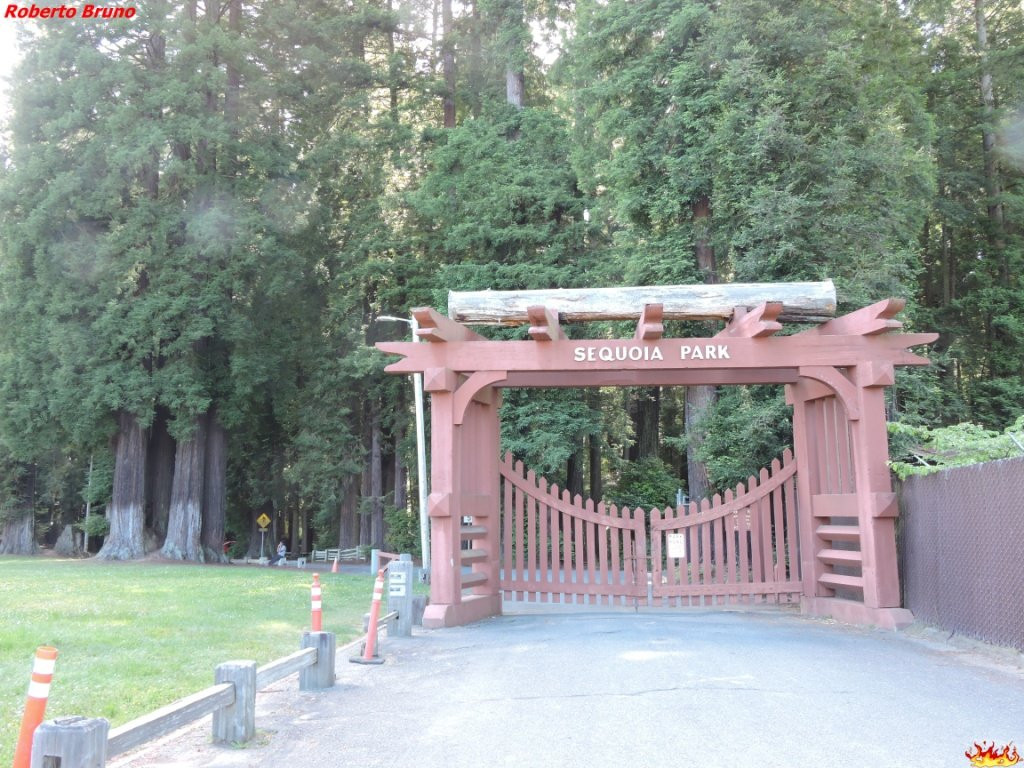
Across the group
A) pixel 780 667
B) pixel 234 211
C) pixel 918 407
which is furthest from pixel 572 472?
pixel 780 667

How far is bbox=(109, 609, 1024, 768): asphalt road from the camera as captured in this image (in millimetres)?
5160

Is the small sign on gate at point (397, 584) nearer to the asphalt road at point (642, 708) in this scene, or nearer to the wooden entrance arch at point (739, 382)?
the asphalt road at point (642, 708)

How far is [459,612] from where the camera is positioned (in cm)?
1158

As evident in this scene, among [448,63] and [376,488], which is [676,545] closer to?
[376,488]

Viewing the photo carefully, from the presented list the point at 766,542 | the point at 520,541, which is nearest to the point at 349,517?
the point at 520,541

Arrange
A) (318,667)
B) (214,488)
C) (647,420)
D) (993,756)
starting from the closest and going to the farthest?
(993,756), (318,667), (214,488), (647,420)

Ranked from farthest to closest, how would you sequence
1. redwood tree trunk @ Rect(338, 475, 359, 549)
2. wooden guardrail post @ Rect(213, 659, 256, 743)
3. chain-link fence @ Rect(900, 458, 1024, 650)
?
redwood tree trunk @ Rect(338, 475, 359, 549)
chain-link fence @ Rect(900, 458, 1024, 650)
wooden guardrail post @ Rect(213, 659, 256, 743)

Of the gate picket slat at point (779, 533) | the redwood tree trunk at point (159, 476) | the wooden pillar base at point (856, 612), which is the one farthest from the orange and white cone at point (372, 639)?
the redwood tree trunk at point (159, 476)

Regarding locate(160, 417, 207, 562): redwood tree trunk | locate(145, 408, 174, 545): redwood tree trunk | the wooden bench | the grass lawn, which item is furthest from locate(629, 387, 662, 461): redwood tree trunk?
the grass lawn

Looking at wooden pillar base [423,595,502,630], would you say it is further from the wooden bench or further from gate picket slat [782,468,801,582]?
the wooden bench

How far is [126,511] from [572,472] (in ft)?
50.2

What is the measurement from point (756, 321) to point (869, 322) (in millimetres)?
1457

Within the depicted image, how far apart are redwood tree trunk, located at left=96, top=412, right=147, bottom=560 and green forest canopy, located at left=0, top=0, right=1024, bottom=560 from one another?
0.31 ft

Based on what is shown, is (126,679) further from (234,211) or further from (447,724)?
(234,211)
